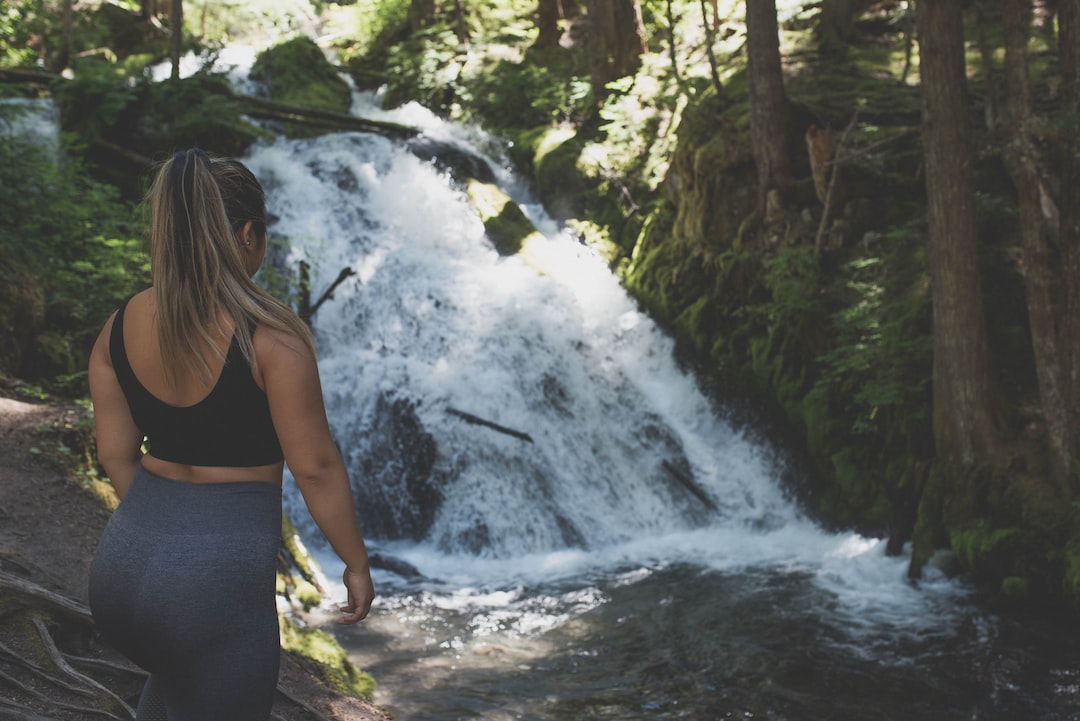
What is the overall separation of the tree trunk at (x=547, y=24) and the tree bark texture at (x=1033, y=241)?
1365 centimetres

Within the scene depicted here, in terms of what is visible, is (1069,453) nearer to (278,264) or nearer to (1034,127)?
(1034,127)

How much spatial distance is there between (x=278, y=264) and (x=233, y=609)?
1164 centimetres

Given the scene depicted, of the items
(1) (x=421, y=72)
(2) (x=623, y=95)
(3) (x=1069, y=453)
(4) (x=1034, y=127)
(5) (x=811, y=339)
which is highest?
(1) (x=421, y=72)

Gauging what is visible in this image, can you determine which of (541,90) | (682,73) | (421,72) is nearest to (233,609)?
(682,73)

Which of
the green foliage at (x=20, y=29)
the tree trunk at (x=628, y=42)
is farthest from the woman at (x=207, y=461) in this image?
the tree trunk at (x=628, y=42)

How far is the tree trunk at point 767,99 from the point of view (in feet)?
35.8

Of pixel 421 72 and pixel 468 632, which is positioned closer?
pixel 468 632

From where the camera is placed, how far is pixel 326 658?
16.8 ft

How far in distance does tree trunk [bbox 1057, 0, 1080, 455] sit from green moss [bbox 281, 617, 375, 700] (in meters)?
5.69

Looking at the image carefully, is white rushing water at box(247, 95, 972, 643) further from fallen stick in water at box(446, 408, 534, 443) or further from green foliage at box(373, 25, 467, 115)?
green foliage at box(373, 25, 467, 115)

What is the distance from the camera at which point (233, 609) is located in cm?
181

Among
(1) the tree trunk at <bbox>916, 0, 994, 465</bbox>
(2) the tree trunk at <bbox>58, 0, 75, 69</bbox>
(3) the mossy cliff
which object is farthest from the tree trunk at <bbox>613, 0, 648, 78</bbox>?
(2) the tree trunk at <bbox>58, 0, 75, 69</bbox>

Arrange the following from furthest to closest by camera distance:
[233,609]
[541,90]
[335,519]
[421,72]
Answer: [421,72] → [541,90] → [335,519] → [233,609]

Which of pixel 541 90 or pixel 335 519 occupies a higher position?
pixel 541 90
